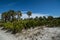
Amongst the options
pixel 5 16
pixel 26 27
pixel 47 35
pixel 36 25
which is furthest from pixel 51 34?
pixel 5 16

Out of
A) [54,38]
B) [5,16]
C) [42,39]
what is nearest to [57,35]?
[54,38]

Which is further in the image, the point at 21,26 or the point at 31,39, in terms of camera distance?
the point at 21,26

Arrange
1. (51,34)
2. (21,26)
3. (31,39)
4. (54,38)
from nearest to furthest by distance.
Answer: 1. (54,38)
2. (51,34)
3. (31,39)
4. (21,26)

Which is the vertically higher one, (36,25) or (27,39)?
(36,25)

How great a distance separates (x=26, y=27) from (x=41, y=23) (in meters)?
Answer: 2.90

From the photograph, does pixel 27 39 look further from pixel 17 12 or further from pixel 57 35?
pixel 17 12

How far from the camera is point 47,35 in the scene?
1469cm

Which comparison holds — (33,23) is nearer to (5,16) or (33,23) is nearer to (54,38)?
(54,38)

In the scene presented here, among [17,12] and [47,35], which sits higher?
[17,12]

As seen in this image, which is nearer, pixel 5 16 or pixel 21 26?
pixel 21 26

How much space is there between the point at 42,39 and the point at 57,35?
1805mm

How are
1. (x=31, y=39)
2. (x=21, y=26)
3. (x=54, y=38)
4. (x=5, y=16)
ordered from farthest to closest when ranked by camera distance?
(x=5, y=16) → (x=21, y=26) → (x=31, y=39) → (x=54, y=38)

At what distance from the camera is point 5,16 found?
66625 mm

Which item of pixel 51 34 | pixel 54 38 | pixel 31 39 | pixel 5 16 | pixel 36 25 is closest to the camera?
pixel 54 38
